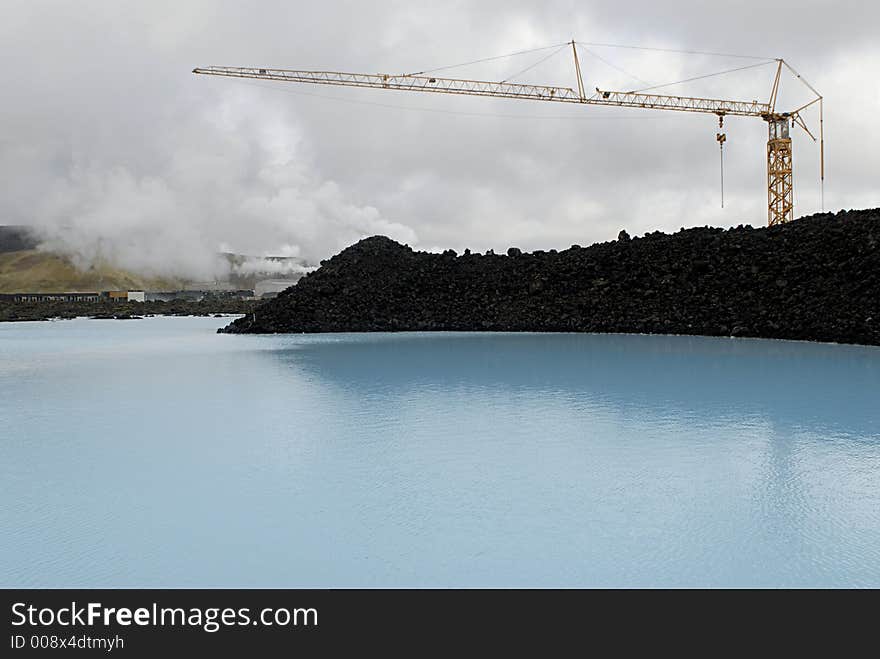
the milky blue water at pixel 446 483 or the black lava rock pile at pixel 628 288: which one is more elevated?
the black lava rock pile at pixel 628 288

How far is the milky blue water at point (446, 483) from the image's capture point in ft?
11.5

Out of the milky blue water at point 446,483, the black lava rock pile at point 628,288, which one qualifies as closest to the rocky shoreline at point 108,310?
the black lava rock pile at point 628,288

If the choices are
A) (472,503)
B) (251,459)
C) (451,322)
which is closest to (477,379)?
(251,459)

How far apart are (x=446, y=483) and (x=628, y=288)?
22252 millimetres

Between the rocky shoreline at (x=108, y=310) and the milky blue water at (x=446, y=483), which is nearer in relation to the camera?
the milky blue water at (x=446, y=483)

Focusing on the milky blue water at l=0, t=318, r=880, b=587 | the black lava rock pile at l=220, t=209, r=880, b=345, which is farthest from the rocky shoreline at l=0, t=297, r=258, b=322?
the milky blue water at l=0, t=318, r=880, b=587

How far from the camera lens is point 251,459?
5.90 metres

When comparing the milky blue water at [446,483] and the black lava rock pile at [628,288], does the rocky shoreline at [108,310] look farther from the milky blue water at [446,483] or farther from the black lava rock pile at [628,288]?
the milky blue water at [446,483]

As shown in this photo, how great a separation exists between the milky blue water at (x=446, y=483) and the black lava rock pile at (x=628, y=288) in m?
10.1

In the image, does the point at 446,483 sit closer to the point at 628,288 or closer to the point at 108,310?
the point at 628,288

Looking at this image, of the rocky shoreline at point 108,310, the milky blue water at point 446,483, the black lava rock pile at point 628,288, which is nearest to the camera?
the milky blue water at point 446,483

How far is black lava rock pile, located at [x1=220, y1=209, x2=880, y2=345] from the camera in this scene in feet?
66.8
